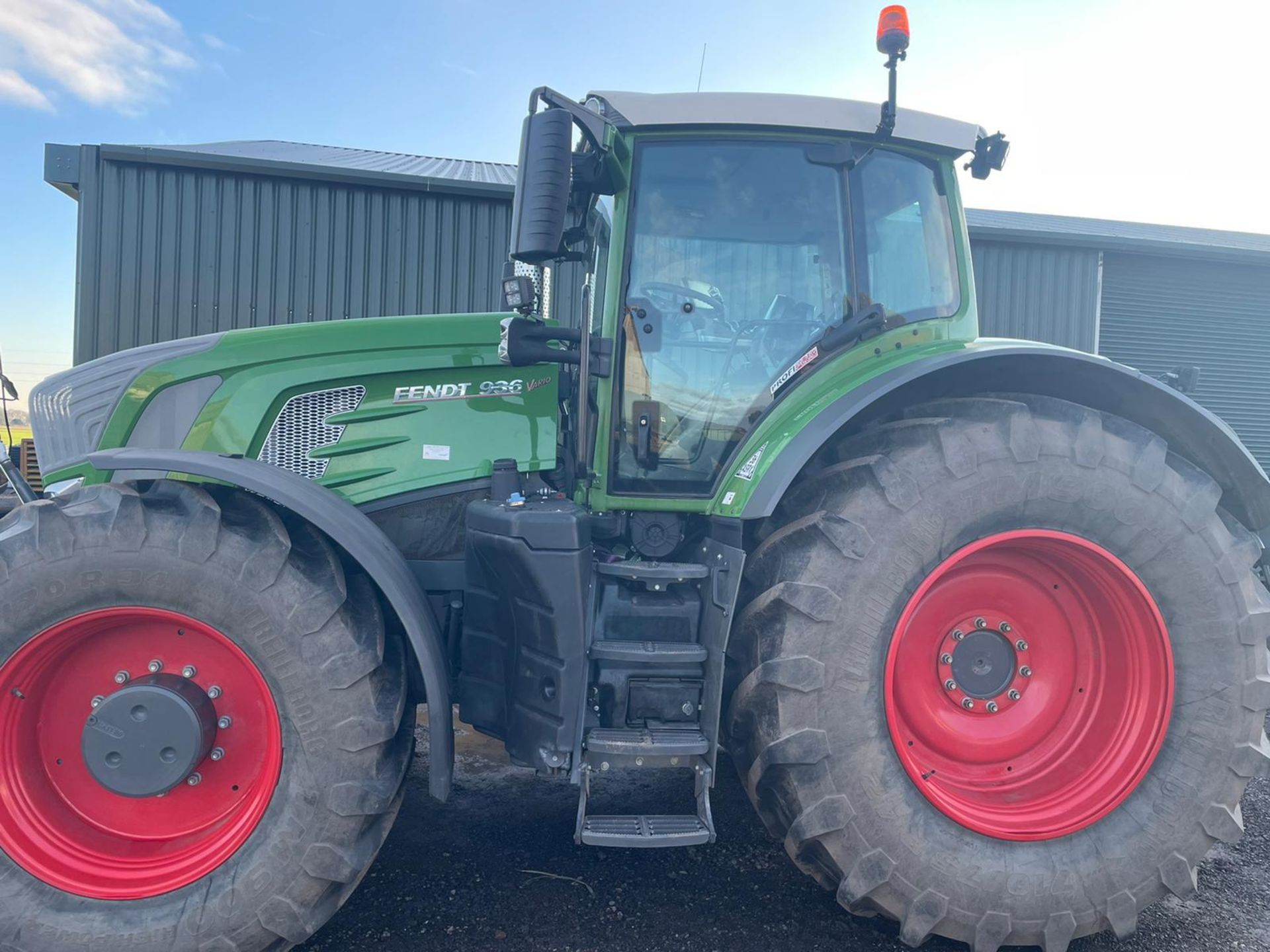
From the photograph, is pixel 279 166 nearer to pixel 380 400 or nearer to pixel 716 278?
pixel 380 400

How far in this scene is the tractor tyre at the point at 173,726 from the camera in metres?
→ 1.97

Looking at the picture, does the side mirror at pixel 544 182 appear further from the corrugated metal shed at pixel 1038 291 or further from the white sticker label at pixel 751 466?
the corrugated metal shed at pixel 1038 291

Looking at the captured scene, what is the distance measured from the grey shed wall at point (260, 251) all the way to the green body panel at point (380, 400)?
13.4 feet

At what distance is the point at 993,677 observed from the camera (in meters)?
2.32

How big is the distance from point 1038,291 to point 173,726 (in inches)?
361

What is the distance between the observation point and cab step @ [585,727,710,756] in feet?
6.89

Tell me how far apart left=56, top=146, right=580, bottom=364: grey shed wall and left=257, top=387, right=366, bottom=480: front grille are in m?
4.20

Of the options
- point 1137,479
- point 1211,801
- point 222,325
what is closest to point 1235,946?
point 1211,801

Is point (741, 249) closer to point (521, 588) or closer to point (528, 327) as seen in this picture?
point (528, 327)

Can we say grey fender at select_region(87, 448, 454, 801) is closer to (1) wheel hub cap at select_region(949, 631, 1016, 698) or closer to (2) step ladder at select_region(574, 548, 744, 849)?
(2) step ladder at select_region(574, 548, 744, 849)

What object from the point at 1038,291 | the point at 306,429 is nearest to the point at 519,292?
the point at 306,429

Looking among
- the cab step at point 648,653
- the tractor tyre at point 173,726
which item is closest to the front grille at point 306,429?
the tractor tyre at point 173,726

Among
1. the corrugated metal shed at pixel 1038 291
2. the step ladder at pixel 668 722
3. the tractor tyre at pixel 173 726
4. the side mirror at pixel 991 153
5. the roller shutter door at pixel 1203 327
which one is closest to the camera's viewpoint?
the tractor tyre at pixel 173 726

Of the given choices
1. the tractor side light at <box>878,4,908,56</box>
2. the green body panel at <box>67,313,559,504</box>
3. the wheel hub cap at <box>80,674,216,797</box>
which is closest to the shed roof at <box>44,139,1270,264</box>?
the green body panel at <box>67,313,559,504</box>
